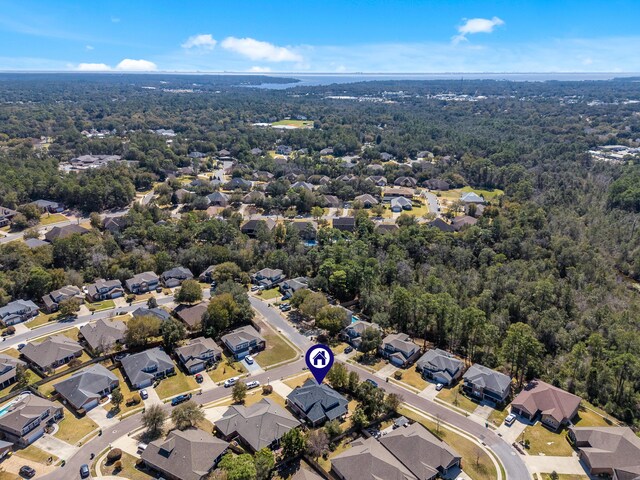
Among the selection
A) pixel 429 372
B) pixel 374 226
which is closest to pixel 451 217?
pixel 374 226

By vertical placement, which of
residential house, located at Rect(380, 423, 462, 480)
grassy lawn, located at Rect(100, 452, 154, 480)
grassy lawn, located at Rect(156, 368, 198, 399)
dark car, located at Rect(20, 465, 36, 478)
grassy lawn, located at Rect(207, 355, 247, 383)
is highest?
residential house, located at Rect(380, 423, 462, 480)

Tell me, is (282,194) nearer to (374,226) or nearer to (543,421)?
(374,226)

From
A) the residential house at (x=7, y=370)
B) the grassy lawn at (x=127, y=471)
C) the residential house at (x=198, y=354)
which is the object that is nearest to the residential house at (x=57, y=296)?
the residential house at (x=7, y=370)

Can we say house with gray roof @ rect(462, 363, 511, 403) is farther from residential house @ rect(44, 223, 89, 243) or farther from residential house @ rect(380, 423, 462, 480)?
residential house @ rect(44, 223, 89, 243)

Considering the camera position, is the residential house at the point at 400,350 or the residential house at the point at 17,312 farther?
the residential house at the point at 17,312

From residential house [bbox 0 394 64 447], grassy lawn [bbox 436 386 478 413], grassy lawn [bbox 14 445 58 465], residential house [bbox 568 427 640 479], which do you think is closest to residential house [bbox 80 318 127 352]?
residential house [bbox 0 394 64 447]

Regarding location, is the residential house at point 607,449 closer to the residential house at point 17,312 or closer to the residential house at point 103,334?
the residential house at point 103,334
